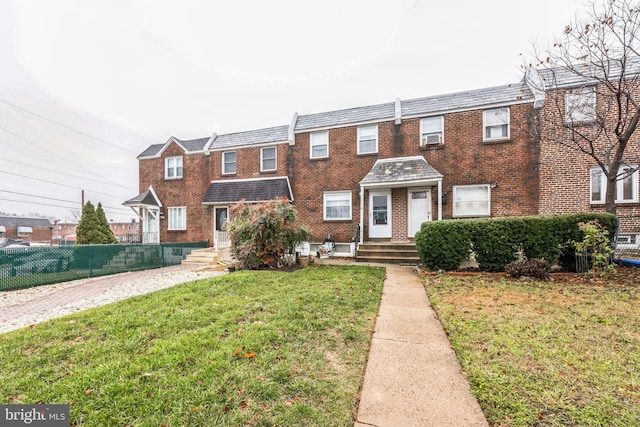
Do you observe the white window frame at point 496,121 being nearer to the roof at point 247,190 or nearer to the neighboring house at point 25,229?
the roof at point 247,190

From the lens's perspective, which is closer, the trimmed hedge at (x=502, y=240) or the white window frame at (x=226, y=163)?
the trimmed hedge at (x=502, y=240)

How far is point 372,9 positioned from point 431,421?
520 inches

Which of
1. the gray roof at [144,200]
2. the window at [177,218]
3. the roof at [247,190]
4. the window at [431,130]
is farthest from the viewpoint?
the window at [177,218]

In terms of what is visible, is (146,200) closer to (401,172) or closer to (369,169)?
(369,169)

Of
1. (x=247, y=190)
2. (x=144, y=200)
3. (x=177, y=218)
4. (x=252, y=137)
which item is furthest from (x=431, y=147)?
(x=144, y=200)

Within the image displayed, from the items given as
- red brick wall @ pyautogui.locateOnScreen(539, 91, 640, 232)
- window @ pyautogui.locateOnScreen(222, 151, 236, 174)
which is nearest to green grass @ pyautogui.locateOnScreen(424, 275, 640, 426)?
red brick wall @ pyautogui.locateOnScreen(539, 91, 640, 232)

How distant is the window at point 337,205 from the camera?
13117 millimetres

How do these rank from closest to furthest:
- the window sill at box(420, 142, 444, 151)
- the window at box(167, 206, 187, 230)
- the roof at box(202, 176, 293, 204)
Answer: the window sill at box(420, 142, 444, 151), the roof at box(202, 176, 293, 204), the window at box(167, 206, 187, 230)

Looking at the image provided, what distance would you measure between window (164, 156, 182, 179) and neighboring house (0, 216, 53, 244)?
4262 centimetres

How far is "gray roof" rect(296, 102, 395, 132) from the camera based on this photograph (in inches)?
509

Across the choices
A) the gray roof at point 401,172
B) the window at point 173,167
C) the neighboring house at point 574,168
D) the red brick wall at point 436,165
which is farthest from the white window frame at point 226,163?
the neighboring house at point 574,168

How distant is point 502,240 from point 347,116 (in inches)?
370

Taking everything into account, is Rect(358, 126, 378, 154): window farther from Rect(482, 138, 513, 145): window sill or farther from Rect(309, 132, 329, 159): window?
Rect(482, 138, 513, 145): window sill

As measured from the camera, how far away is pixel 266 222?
871cm
